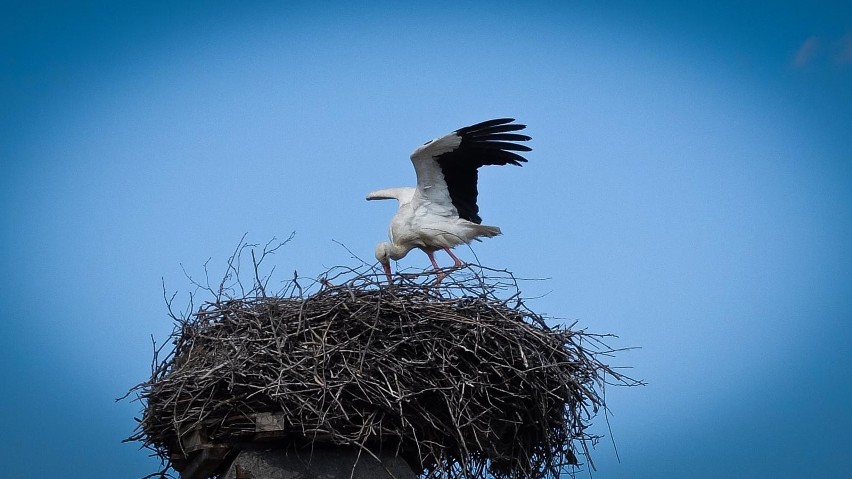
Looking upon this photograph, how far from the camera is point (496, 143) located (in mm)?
6949

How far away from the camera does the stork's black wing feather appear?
685cm

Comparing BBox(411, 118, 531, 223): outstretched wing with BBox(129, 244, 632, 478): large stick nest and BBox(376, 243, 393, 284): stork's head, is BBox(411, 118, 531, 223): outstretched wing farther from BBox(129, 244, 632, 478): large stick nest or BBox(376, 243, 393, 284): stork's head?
BBox(129, 244, 632, 478): large stick nest

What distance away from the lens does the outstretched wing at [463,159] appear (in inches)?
271

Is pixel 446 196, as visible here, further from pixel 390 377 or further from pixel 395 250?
pixel 390 377

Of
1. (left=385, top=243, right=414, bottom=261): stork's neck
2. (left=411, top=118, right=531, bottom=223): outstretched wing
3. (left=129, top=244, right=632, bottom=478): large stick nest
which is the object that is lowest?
(left=129, top=244, right=632, bottom=478): large stick nest

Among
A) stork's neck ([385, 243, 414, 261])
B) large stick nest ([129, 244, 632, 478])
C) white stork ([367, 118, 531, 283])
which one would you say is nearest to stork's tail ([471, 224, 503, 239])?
white stork ([367, 118, 531, 283])

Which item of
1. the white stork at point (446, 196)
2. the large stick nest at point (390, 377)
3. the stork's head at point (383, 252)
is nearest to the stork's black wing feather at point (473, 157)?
the white stork at point (446, 196)

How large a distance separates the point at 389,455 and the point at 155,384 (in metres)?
1.25

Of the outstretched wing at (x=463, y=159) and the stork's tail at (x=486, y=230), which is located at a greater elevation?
the outstretched wing at (x=463, y=159)

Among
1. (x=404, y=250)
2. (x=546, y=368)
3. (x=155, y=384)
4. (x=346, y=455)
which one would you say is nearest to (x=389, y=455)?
(x=346, y=455)

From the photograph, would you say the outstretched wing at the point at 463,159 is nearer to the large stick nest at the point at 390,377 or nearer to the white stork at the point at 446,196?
the white stork at the point at 446,196

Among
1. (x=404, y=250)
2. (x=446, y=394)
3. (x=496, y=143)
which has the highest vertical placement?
(x=496, y=143)

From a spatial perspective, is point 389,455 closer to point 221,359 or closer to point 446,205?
point 221,359

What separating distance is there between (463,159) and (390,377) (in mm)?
2777
